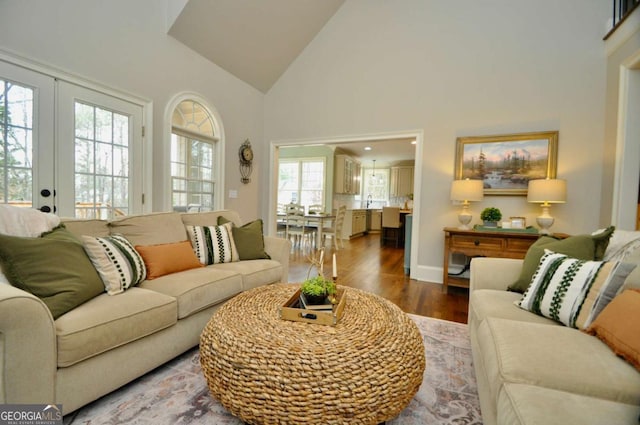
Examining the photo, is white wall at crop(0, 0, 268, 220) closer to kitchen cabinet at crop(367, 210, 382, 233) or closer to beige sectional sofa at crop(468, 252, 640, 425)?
beige sectional sofa at crop(468, 252, 640, 425)

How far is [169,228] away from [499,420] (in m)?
2.41

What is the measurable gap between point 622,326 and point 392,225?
20.0 feet

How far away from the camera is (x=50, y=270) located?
1417 millimetres

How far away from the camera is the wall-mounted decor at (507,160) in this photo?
3332 millimetres

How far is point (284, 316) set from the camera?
1.44 meters

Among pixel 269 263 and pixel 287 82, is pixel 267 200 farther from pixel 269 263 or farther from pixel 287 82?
pixel 269 263

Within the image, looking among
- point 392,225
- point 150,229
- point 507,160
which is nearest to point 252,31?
point 150,229

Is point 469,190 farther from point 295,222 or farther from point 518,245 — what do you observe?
point 295,222

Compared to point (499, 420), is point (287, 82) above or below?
above

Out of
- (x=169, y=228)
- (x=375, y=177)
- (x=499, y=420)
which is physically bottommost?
(x=499, y=420)

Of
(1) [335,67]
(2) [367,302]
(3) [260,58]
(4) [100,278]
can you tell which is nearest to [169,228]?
(4) [100,278]

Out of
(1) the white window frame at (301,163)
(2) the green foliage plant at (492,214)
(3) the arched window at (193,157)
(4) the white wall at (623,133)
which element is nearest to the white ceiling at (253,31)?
(3) the arched window at (193,157)

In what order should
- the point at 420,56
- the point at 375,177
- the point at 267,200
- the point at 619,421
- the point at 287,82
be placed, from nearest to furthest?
the point at 619,421 < the point at 420,56 < the point at 287,82 < the point at 267,200 < the point at 375,177

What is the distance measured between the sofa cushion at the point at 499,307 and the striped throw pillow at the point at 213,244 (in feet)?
6.56
